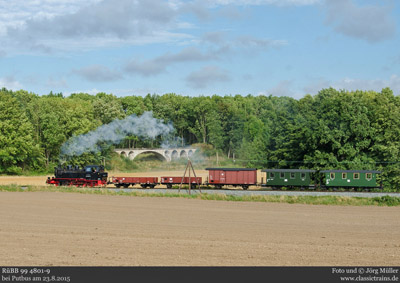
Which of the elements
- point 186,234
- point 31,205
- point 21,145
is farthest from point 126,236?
point 21,145

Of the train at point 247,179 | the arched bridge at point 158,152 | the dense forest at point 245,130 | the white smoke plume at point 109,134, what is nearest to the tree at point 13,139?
the dense forest at point 245,130

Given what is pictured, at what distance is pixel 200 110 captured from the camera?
124m

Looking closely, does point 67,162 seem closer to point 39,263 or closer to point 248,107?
point 39,263

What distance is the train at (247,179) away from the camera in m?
64.1

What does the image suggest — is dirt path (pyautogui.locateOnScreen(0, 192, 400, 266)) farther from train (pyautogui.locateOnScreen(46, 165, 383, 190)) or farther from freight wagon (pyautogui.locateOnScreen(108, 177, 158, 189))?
freight wagon (pyautogui.locateOnScreen(108, 177, 158, 189))

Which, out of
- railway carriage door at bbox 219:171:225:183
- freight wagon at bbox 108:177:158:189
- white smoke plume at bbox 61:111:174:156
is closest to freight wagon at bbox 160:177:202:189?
freight wagon at bbox 108:177:158:189

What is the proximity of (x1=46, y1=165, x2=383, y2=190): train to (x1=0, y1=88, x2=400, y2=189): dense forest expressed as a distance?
21.4 ft

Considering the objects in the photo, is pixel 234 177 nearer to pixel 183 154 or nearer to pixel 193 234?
pixel 183 154

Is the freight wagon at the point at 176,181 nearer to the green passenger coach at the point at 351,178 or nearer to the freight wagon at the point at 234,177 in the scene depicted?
the freight wagon at the point at 234,177

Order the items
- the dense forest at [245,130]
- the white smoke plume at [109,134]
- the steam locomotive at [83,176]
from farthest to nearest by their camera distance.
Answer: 1. the dense forest at [245,130]
2. the white smoke plume at [109,134]
3. the steam locomotive at [83,176]

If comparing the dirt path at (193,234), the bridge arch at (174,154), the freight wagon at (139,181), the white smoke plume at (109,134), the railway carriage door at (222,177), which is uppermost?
the white smoke plume at (109,134)

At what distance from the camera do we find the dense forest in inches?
2896

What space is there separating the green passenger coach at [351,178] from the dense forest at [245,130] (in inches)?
269

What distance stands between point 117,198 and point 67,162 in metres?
29.7
